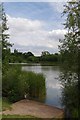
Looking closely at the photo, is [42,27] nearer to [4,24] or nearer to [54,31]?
[54,31]

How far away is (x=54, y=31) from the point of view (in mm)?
4797

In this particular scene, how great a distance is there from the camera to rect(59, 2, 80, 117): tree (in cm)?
390

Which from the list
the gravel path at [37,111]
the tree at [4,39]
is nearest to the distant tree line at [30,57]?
the tree at [4,39]

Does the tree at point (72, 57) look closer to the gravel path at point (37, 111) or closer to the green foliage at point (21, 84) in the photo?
the gravel path at point (37, 111)

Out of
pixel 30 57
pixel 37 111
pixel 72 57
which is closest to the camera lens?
pixel 72 57

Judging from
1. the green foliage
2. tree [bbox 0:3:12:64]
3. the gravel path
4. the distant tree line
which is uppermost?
tree [bbox 0:3:12:64]

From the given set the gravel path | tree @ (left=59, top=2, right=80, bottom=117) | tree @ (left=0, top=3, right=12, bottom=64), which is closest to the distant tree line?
tree @ (left=0, top=3, right=12, bottom=64)

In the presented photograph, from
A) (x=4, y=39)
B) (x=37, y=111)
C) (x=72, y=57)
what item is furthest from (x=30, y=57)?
(x=72, y=57)

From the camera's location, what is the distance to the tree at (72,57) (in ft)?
12.8

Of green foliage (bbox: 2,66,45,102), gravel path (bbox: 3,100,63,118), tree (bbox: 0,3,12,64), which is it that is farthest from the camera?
green foliage (bbox: 2,66,45,102)

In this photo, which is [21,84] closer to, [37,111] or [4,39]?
[4,39]

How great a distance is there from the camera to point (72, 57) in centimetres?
405

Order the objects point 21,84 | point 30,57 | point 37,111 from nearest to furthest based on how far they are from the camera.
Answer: point 37,111, point 30,57, point 21,84

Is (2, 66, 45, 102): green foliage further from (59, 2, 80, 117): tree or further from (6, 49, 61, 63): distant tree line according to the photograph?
(59, 2, 80, 117): tree
